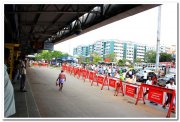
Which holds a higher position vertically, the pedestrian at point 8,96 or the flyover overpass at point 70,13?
the flyover overpass at point 70,13

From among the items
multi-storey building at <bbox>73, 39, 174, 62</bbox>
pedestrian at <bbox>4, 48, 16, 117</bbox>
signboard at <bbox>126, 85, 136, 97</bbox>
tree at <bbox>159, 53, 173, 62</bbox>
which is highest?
multi-storey building at <bbox>73, 39, 174, 62</bbox>

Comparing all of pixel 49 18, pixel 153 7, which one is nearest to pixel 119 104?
pixel 153 7

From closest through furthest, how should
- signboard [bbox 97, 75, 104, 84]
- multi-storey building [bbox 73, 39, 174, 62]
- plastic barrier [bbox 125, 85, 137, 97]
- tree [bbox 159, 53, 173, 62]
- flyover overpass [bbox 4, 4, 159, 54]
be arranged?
1. flyover overpass [bbox 4, 4, 159, 54]
2. plastic barrier [bbox 125, 85, 137, 97]
3. signboard [bbox 97, 75, 104, 84]
4. tree [bbox 159, 53, 173, 62]
5. multi-storey building [bbox 73, 39, 174, 62]

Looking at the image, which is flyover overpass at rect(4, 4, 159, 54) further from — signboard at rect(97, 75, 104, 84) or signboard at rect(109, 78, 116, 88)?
signboard at rect(97, 75, 104, 84)

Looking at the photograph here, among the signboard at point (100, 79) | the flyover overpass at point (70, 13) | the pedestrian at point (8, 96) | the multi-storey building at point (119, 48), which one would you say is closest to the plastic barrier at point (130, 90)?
the flyover overpass at point (70, 13)

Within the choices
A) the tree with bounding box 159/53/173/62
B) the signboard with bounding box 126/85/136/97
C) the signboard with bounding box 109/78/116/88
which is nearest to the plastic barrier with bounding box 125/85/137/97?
the signboard with bounding box 126/85/136/97

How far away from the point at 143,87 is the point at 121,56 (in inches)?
6377

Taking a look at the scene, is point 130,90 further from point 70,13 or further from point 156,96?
point 70,13

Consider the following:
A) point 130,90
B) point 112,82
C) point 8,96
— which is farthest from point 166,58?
point 8,96

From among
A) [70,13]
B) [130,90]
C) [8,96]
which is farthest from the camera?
[130,90]

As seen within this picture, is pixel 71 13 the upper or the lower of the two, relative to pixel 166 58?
upper

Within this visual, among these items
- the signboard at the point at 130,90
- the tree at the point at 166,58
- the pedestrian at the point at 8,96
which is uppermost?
the tree at the point at 166,58

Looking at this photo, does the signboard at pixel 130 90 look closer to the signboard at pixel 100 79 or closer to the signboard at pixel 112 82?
the signboard at pixel 112 82

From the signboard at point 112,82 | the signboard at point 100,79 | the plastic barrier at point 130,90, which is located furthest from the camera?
the signboard at point 100,79
